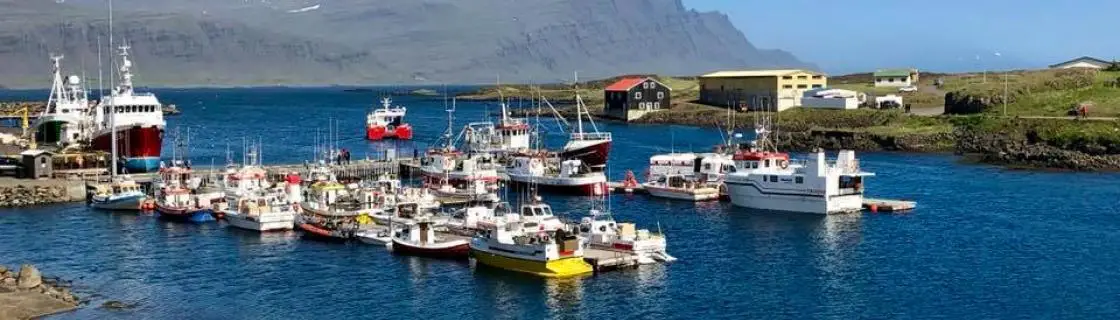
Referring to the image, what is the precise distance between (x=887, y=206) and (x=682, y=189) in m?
10.4

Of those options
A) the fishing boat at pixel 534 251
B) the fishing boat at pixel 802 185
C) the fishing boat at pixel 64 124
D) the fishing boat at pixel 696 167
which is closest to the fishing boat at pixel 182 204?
the fishing boat at pixel 534 251

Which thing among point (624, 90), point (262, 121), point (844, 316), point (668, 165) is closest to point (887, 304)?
point (844, 316)

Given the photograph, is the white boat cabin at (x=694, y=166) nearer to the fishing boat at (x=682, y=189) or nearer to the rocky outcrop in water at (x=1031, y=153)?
the fishing boat at (x=682, y=189)

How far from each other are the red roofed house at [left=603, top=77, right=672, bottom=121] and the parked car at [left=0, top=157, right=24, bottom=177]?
2800 inches

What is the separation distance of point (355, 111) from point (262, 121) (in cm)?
3459

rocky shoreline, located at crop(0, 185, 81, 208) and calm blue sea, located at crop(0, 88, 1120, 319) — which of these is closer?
calm blue sea, located at crop(0, 88, 1120, 319)

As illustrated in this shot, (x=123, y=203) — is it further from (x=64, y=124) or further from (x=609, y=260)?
(x=64, y=124)

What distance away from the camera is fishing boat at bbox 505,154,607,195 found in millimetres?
63812

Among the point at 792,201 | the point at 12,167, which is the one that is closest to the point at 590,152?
the point at 792,201

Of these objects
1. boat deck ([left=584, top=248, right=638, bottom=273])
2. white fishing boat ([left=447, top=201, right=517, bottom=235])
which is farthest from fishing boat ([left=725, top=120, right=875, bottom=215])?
boat deck ([left=584, top=248, right=638, bottom=273])

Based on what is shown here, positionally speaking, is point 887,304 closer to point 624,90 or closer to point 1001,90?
point 1001,90

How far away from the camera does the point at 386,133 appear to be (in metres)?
112

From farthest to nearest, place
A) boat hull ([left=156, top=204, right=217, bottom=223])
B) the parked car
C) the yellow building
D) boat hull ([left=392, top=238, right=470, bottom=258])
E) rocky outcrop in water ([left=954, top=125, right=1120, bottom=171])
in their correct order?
the yellow building → rocky outcrop in water ([left=954, top=125, right=1120, bottom=171]) → the parked car → boat hull ([left=156, top=204, right=217, bottom=223]) → boat hull ([left=392, top=238, right=470, bottom=258])

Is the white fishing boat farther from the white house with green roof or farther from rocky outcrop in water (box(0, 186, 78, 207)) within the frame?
the white house with green roof
